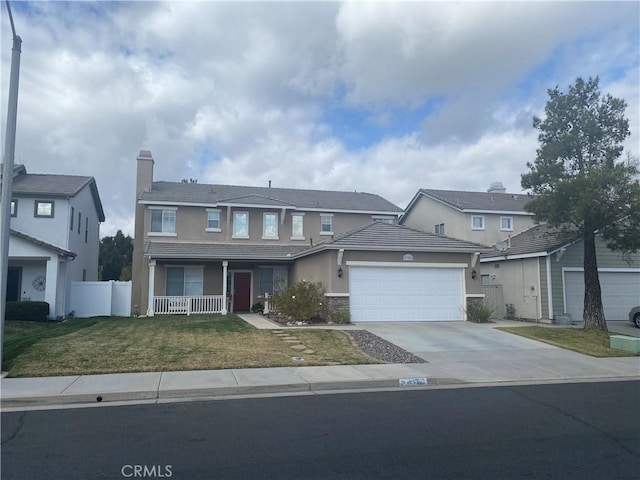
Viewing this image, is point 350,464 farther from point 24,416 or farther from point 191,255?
point 191,255

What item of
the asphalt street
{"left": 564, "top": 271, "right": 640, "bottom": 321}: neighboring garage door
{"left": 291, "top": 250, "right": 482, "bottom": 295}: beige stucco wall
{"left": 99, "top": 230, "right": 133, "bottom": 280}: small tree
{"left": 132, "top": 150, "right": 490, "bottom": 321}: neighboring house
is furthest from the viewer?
{"left": 99, "top": 230, "right": 133, "bottom": 280}: small tree

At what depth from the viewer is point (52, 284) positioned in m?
20.5

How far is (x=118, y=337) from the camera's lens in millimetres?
14703

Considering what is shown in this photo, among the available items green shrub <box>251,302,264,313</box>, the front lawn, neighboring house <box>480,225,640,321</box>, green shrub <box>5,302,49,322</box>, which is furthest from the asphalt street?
green shrub <box>251,302,264,313</box>

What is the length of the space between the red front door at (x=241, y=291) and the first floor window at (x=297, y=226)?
3.46 m

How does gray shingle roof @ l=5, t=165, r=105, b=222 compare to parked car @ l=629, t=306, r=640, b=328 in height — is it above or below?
above

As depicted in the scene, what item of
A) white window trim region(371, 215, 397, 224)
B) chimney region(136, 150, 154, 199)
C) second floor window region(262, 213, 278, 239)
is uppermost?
chimney region(136, 150, 154, 199)

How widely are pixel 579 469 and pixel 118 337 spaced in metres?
12.8

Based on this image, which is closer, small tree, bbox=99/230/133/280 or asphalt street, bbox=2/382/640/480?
asphalt street, bbox=2/382/640/480

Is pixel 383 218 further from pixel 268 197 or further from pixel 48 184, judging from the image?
pixel 48 184

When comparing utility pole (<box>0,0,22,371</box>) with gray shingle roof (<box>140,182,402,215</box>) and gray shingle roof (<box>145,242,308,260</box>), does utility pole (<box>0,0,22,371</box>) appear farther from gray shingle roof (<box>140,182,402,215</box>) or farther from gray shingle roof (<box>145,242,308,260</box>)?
gray shingle roof (<box>140,182,402,215</box>)

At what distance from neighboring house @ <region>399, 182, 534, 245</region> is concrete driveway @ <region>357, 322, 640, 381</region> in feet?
39.5

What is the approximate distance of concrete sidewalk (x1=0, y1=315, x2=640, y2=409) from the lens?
27.2ft

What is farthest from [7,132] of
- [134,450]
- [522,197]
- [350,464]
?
[522,197]
